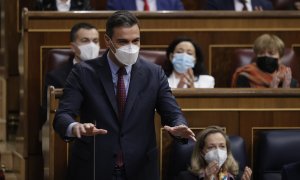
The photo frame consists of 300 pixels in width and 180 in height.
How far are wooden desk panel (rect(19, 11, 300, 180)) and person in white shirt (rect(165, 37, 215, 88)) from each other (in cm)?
28

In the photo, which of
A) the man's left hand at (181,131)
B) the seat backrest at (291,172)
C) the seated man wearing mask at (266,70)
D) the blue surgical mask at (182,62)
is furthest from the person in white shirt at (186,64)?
the man's left hand at (181,131)

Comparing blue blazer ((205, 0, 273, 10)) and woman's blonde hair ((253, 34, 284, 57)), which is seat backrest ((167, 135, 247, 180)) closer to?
woman's blonde hair ((253, 34, 284, 57))

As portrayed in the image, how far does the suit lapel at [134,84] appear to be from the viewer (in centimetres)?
290

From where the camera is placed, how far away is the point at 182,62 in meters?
4.37

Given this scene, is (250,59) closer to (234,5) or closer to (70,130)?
(234,5)

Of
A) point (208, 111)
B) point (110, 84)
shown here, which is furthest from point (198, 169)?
point (110, 84)

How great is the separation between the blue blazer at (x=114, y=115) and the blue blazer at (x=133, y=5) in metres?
2.15

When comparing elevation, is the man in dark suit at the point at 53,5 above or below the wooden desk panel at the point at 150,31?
above

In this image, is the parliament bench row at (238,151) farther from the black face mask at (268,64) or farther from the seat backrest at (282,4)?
the seat backrest at (282,4)

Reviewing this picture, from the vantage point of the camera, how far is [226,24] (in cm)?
477

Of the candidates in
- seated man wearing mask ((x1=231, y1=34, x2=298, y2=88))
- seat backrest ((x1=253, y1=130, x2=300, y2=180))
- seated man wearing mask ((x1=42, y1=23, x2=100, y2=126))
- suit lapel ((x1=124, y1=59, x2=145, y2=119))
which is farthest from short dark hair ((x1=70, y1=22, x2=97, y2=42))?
suit lapel ((x1=124, y1=59, x2=145, y2=119))

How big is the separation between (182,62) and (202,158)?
3.18ft

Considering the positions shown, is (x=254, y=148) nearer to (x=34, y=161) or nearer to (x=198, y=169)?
(x=198, y=169)

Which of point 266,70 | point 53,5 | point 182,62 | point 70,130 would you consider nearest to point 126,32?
point 70,130
